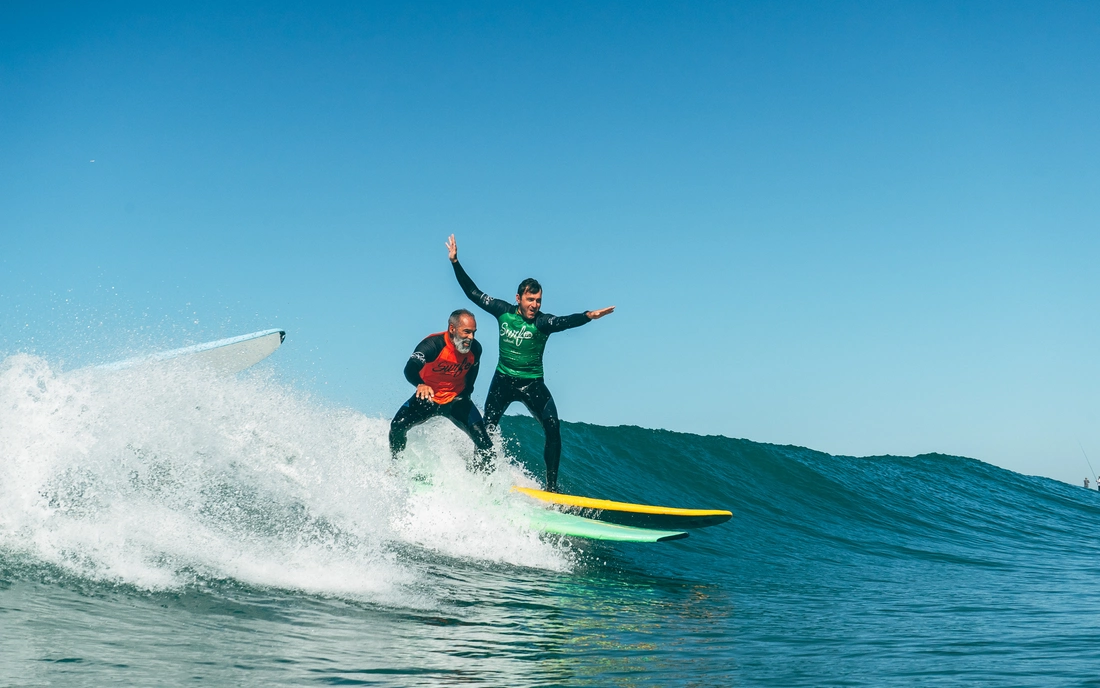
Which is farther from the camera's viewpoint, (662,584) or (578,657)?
(662,584)

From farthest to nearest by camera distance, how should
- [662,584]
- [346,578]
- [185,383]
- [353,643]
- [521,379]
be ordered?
[521,379]
[662,584]
[185,383]
[346,578]
[353,643]

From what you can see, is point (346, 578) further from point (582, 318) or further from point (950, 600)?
point (950, 600)

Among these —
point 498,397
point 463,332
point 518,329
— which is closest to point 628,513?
point 498,397

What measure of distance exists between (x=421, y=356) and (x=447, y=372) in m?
0.29

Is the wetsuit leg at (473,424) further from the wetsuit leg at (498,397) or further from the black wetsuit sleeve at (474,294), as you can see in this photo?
the black wetsuit sleeve at (474,294)

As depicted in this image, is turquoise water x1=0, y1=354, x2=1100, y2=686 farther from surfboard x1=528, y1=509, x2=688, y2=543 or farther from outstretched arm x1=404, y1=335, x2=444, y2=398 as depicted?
outstretched arm x1=404, y1=335, x2=444, y2=398

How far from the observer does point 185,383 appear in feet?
20.6

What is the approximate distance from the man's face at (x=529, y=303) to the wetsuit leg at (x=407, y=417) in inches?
45.2

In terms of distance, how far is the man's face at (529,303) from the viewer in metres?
7.10

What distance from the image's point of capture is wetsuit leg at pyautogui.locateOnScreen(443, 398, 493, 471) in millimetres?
6969

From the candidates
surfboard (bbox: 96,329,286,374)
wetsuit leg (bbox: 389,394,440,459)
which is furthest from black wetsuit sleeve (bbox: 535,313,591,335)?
surfboard (bbox: 96,329,286,374)

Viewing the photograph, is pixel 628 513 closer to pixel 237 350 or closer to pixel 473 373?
pixel 473 373

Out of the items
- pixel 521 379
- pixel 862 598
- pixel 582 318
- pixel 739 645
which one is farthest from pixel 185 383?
pixel 862 598

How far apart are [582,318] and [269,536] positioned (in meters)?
3.15
